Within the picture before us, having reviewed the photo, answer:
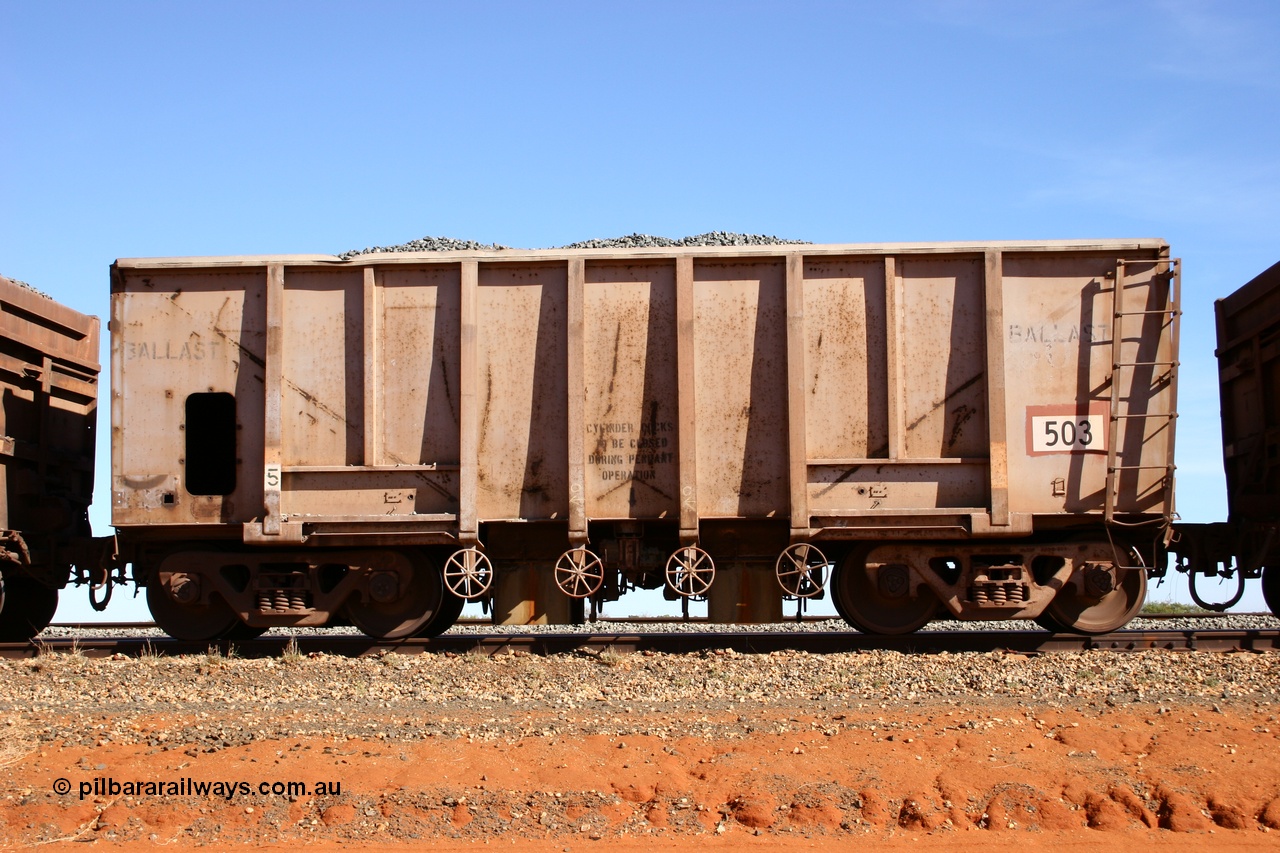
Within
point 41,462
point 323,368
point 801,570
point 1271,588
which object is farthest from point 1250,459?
point 41,462

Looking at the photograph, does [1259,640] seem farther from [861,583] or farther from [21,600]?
[21,600]

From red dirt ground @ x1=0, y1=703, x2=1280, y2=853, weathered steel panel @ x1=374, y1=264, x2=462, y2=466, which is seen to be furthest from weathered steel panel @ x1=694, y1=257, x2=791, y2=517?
red dirt ground @ x1=0, y1=703, x2=1280, y2=853

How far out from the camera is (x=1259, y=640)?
32.4 ft

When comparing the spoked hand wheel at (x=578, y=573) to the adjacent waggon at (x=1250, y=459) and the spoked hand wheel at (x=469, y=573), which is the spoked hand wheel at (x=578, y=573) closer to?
the spoked hand wheel at (x=469, y=573)

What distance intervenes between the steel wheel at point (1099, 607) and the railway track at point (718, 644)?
14cm

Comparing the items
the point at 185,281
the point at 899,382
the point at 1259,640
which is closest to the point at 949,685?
the point at 899,382

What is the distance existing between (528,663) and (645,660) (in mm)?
969

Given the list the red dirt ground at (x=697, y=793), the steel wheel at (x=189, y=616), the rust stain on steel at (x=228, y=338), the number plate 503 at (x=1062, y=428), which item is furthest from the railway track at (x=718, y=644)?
the red dirt ground at (x=697, y=793)

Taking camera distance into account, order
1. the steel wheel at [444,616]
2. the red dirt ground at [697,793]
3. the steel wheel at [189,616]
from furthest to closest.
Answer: the steel wheel at [444,616]
the steel wheel at [189,616]
the red dirt ground at [697,793]

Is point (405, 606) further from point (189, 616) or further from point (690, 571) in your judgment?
point (690, 571)

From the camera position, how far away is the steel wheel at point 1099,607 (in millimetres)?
10094

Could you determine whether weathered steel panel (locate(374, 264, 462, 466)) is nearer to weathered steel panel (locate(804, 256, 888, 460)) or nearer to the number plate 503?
weathered steel panel (locate(804, 256, 888, 460))

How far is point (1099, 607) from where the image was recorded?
10180 millimetres

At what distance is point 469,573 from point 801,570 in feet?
9.53
